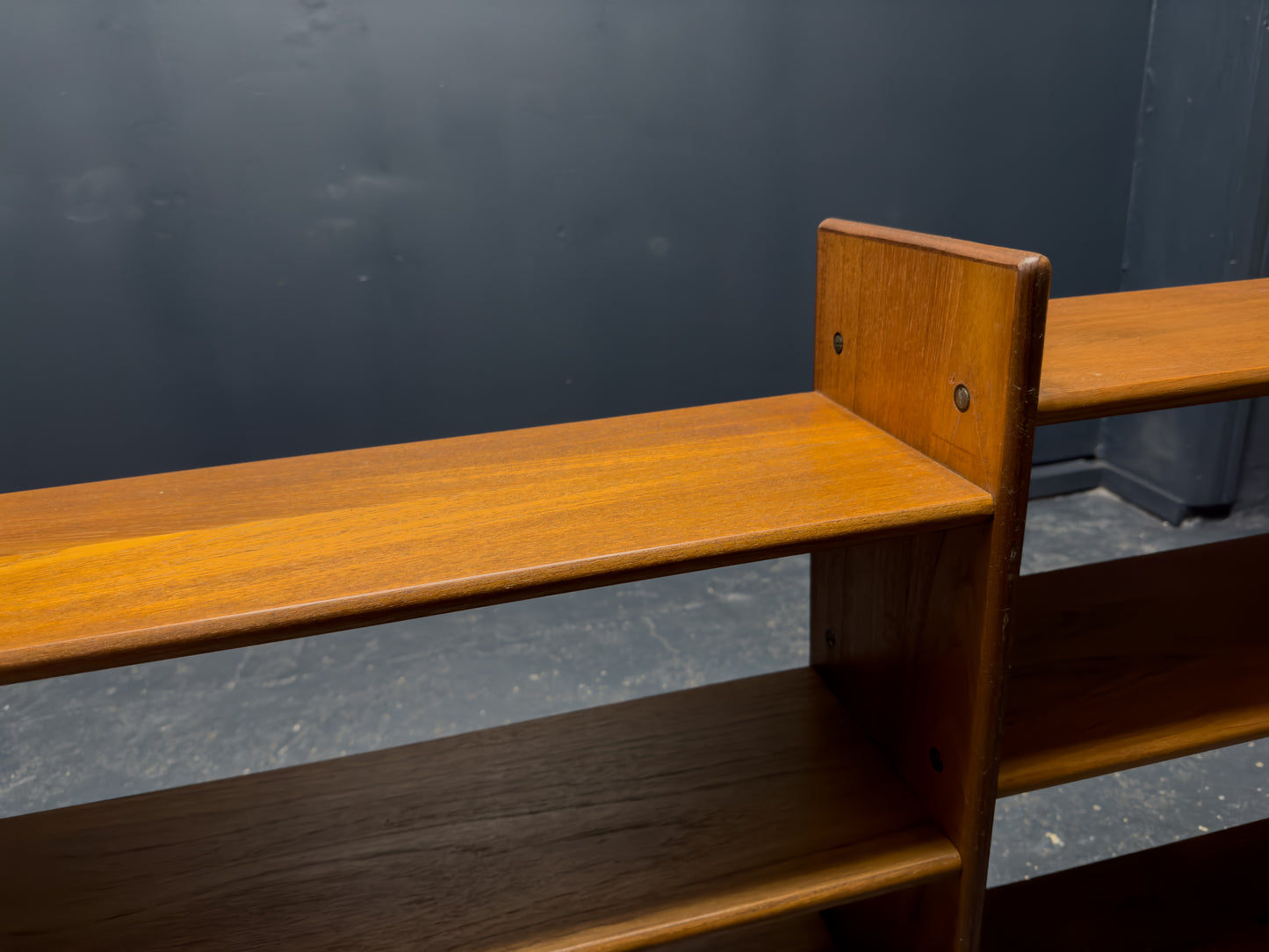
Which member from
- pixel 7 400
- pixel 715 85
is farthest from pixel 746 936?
pixel 7 400

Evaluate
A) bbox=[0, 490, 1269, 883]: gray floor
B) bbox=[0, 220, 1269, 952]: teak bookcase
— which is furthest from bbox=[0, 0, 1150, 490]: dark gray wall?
bbox=[0, 220, 1269, 952]: teak bookcase

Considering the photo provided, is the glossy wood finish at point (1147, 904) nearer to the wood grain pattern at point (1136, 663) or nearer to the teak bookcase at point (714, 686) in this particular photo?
the teak bookcase at point (714, 686)

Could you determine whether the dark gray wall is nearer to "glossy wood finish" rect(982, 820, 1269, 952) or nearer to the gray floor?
the gray floor

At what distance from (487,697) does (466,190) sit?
1.18 m

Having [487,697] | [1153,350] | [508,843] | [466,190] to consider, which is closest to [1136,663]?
[1153,350]

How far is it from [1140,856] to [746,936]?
658 millimetres

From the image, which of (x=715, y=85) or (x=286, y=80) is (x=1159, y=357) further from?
(x=286, y=80)

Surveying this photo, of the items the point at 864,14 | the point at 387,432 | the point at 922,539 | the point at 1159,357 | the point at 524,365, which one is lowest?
the point at 387,432

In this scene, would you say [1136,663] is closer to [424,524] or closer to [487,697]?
[424,524]

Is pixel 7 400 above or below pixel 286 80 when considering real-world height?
below

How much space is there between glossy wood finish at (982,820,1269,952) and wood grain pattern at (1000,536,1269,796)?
49 cm

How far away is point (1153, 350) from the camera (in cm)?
81

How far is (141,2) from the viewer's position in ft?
6.07

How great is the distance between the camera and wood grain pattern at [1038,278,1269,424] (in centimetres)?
72
